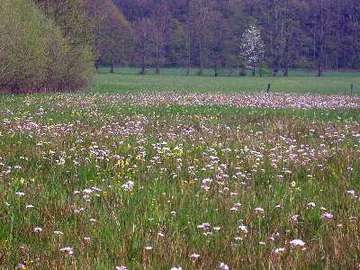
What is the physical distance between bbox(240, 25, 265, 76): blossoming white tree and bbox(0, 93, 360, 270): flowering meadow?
89.1 m

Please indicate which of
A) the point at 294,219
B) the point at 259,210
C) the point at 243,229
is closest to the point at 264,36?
the point at 259,210

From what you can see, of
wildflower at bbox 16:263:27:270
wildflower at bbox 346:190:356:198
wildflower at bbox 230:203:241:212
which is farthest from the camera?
wildflower at bbox 346:190:356:198

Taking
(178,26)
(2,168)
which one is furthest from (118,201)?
(178,26)

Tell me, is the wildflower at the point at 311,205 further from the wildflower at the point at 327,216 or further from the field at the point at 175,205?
the wildflower at the point at 327,216

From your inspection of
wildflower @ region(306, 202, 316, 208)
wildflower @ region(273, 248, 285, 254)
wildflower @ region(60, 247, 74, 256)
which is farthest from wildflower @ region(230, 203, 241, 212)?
wildflower @ region(60, 247, 74, 256)

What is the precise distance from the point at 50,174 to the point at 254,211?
3614 millimetres

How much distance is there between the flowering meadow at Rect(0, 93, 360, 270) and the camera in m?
4.60

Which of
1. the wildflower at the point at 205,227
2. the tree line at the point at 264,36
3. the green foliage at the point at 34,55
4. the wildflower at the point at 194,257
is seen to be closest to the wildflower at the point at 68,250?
the wildflower at the point at 194,257

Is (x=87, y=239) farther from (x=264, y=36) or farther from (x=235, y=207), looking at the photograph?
(x=264, y=36)

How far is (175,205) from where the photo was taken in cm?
643

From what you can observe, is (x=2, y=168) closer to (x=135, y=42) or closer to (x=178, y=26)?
(x=135, y=42)

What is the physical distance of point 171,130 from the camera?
555 inches

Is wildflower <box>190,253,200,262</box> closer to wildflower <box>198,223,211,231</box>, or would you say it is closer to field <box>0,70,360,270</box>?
field <box>0,70,360,270</box>

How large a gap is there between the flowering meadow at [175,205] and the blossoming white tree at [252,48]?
89.1 m
